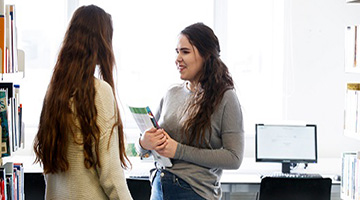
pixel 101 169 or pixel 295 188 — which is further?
pixel 295 188

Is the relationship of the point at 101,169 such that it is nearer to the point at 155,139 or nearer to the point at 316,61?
the point at 155,139

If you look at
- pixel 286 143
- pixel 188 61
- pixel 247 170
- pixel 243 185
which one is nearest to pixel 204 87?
pixel 188 61

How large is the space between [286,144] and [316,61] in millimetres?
805

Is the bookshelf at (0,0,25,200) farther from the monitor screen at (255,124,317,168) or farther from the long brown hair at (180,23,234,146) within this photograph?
the monitor screen at (255,124,317,168)

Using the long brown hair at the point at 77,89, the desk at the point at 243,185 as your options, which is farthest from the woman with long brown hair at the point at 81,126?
the desk at the point at 243,185

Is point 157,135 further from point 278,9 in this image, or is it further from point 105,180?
point 278,9

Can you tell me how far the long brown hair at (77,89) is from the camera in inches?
72.3

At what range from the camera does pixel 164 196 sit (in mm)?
2318

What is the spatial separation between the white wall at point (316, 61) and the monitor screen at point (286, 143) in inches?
14.7

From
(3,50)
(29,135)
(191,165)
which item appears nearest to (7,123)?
(3,50)

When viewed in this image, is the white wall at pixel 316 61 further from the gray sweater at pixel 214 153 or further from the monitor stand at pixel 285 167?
the gray sweater at pixel 214 153

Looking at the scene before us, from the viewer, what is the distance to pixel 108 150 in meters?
1.86

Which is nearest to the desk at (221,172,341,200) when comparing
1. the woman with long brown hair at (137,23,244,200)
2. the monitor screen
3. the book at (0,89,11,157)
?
the monitor screen

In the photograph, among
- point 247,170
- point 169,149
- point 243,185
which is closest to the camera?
point 169,149
